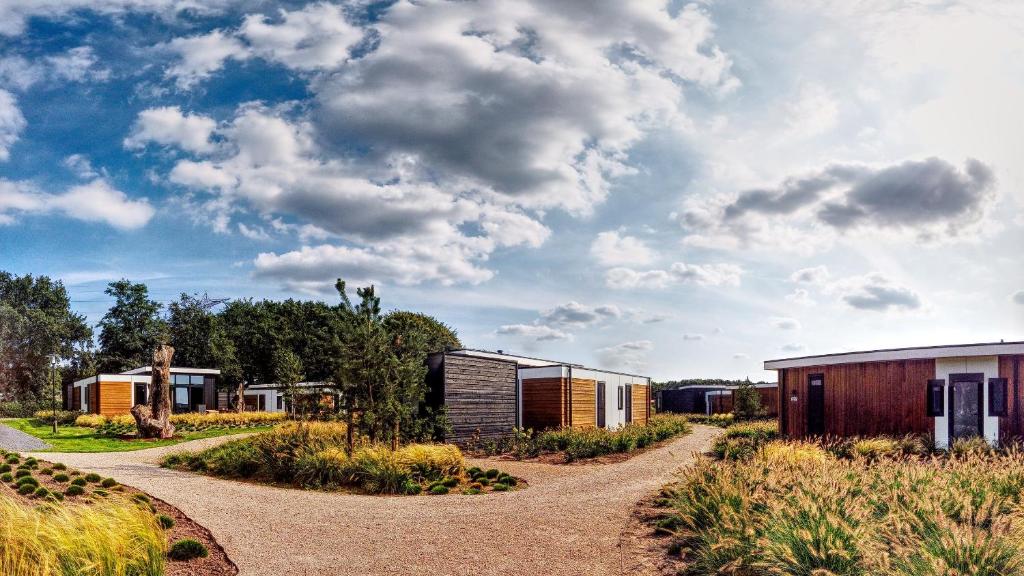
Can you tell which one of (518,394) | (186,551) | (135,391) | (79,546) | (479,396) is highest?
(79,546)

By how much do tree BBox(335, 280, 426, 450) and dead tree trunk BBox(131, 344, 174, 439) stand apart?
1168 cm

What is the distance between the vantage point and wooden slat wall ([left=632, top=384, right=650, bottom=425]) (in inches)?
1238

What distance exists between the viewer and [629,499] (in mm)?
10312

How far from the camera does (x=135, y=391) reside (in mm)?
34531

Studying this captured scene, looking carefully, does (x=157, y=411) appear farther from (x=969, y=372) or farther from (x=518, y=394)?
(x=969, y=372)

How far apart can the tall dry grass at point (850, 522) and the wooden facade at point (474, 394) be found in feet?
31.3

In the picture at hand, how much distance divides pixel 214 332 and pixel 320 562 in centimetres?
4549

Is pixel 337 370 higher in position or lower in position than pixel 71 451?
higher

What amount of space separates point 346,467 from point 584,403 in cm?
1377

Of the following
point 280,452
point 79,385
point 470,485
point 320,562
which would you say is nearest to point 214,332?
point 79,385

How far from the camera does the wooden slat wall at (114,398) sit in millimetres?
33219

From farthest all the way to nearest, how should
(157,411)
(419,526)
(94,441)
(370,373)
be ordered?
(157,411)
(94,441)
(370,373)
(419,526)

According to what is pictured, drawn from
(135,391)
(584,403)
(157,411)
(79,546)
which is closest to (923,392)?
(584,403)

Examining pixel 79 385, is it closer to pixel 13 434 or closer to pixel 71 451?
pixel 13 434
